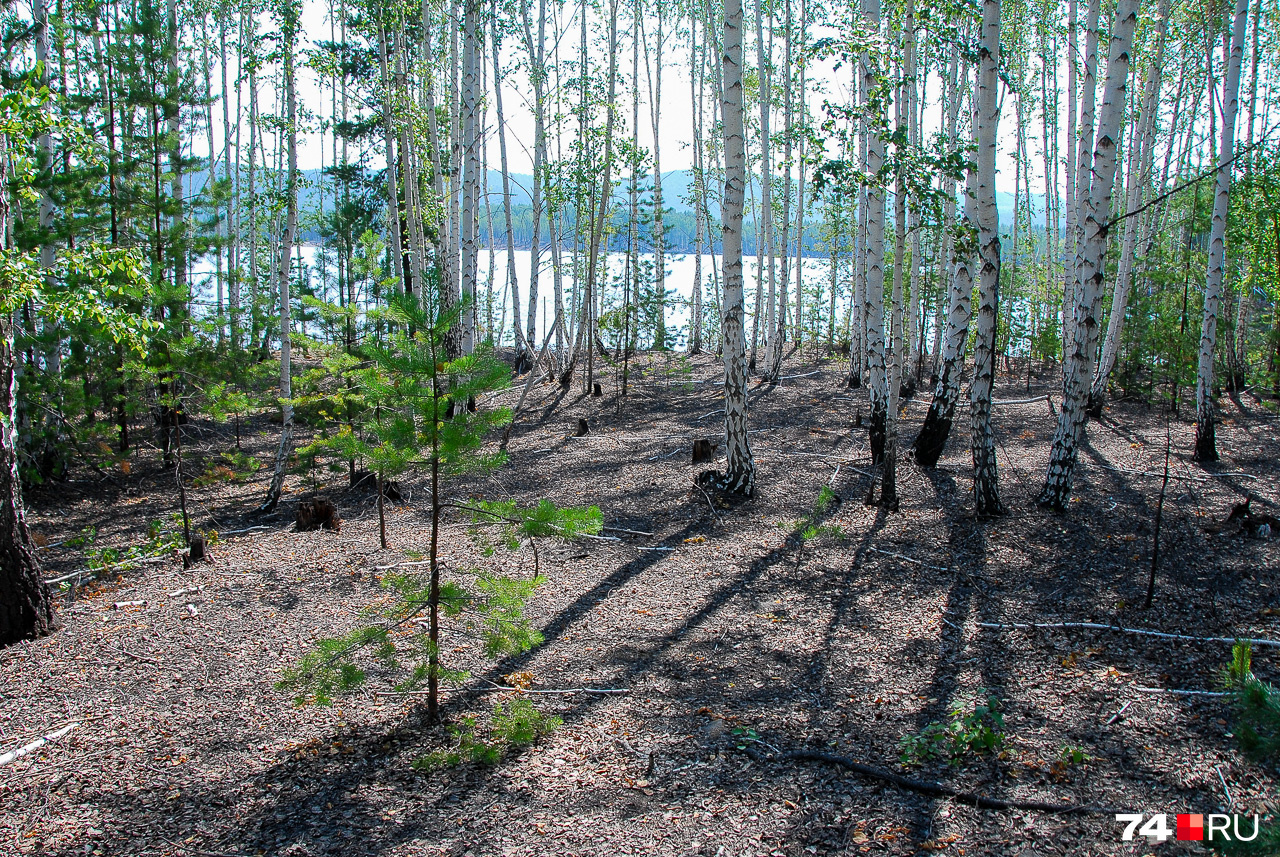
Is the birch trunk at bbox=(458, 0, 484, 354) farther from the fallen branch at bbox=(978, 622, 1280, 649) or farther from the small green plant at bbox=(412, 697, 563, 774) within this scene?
the fallen branch at bbox=(978, 622, 1280, 649)

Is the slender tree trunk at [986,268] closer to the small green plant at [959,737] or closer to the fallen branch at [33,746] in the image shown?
the small green plant at [959,737]

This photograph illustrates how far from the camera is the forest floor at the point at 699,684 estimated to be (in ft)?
9.95

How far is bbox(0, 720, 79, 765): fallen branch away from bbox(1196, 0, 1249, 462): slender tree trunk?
10545 millimetres

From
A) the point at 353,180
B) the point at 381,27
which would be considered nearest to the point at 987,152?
the point at 381,27

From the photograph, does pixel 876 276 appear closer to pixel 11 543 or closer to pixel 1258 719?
pixel 1258 719

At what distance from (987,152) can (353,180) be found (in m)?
16.8

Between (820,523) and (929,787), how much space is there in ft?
13.2

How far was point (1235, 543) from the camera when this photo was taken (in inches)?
232

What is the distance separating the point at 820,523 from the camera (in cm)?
710

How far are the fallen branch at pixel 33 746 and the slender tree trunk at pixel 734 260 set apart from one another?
5.69 m

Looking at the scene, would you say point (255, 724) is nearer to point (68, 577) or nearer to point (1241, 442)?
point (68, 577)

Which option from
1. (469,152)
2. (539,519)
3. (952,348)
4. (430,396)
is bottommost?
(539,519)

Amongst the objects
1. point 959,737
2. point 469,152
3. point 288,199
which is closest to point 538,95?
point 469,152

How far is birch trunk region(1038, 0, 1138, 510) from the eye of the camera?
6.34 metres
